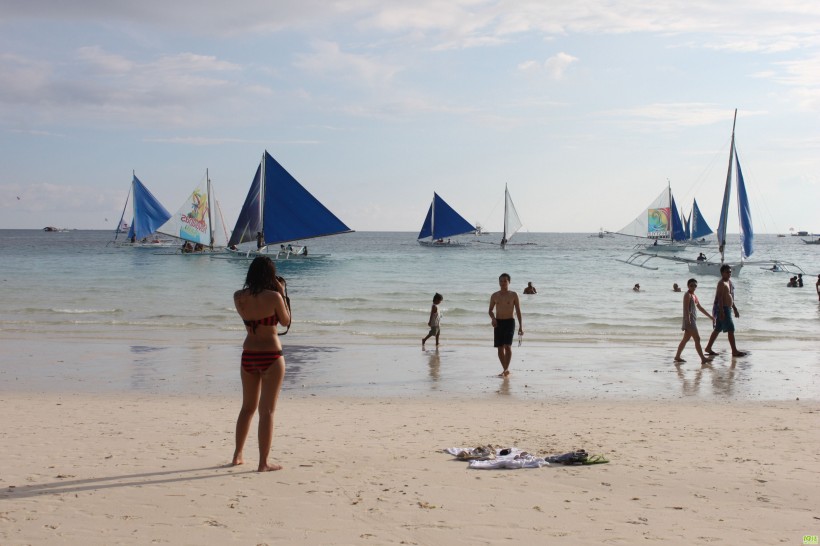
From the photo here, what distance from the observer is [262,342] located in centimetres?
546

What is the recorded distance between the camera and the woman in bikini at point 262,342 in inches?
212

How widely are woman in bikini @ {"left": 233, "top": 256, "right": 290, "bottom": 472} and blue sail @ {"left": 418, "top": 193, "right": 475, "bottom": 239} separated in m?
76.2

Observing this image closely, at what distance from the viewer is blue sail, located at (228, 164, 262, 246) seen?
4325 centimetres

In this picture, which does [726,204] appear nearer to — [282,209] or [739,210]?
[739,210]

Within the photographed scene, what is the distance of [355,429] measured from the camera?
24.4 ft

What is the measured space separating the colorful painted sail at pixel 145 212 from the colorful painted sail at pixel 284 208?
24.1m

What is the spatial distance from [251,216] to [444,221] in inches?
1621

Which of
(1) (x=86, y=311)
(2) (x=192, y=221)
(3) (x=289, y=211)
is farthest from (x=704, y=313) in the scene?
(2) (x=192, y=221)

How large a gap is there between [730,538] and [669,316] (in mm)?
19355

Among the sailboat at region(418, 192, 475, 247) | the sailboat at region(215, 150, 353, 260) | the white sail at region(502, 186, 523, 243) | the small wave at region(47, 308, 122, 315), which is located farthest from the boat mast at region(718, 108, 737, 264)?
the white sail at region(502, 186, 523, 243)

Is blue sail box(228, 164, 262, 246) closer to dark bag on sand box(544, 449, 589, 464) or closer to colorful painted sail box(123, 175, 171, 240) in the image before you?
colorful painted sail box(123, 175, 171, 240)

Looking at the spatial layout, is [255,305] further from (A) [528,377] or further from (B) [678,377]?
(B) [678,377]

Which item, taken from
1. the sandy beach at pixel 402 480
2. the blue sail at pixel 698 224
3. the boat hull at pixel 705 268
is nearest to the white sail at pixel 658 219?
the blue sail at pixel 698 224

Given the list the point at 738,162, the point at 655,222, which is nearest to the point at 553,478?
the point at 738,162
